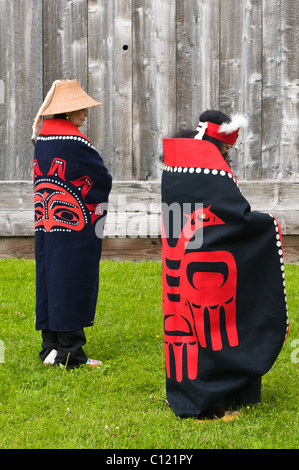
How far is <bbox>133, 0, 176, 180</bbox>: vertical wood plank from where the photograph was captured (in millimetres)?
7316

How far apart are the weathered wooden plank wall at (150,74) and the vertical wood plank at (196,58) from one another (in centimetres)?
1

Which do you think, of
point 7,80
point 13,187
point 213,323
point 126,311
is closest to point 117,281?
point 126,311

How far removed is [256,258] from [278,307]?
0.31m

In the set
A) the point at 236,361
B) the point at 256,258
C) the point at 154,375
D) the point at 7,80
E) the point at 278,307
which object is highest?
the point at 7,80

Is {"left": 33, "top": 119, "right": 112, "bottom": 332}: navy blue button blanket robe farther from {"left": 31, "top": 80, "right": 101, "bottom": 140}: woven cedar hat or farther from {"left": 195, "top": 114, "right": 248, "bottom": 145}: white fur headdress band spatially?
{"left": 195, "top": 114, "right": 248, "bottom": 145}: white fur headdress band

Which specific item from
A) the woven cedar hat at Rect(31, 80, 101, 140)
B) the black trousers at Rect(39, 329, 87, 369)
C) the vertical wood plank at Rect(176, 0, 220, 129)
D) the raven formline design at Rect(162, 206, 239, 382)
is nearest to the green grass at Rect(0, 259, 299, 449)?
the black trousers at Rect(39, 329, 87, 369)

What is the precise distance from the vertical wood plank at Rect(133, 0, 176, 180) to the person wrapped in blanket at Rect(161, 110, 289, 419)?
3.63 meters

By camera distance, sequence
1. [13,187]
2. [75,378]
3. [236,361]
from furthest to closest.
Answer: [13,187], [75,378], [236,361]

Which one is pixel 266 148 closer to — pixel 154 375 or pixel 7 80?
pixel 7 80

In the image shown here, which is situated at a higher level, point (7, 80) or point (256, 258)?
point (7, 80)

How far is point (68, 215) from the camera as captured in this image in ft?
15.3

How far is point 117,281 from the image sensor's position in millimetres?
6707

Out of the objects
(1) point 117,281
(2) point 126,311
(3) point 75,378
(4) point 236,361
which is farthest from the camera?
(1) point 117,281

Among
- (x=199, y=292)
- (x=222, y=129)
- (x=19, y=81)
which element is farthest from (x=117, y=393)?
(x=19, y=81)
